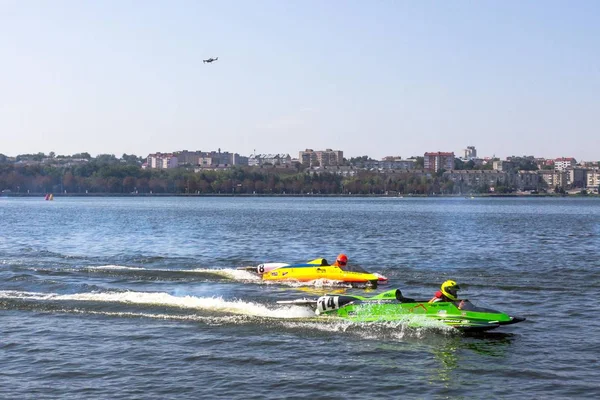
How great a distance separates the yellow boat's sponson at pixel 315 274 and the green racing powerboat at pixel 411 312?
9.45m

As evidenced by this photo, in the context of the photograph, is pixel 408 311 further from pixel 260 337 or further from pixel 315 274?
pixel 315 274

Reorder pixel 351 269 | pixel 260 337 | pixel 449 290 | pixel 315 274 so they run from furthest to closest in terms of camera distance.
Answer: pixel 315 274 → pixel 351 269 → pixel 449 290 → pixel 260 337

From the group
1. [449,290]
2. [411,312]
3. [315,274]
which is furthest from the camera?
[315,274]

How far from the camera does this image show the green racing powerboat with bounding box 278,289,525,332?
26.9m

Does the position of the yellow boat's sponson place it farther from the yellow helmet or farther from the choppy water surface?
the yellow helmet

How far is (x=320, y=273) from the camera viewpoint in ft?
132

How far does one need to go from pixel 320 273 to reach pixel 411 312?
508 inches

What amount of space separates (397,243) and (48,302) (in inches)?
1517

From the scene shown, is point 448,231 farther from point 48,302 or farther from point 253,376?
point 253,376

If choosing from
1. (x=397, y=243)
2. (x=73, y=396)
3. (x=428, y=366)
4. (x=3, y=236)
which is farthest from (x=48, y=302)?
(x=3, y=236)

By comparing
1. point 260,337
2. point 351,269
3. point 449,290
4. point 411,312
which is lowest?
point 260,337

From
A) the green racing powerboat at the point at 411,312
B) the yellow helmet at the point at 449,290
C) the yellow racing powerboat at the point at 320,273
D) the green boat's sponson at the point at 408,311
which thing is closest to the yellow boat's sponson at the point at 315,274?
the yellow racing powerboat at the point at 320,273

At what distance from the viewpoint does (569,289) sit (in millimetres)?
37375

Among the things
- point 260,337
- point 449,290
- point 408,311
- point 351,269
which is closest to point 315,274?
point 351,269
